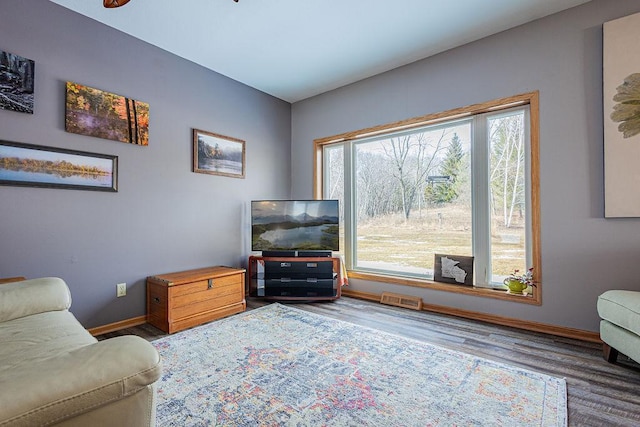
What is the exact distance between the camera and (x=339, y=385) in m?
1.84

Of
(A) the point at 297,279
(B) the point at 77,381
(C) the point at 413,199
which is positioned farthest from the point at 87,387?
(C) the point at 413,199

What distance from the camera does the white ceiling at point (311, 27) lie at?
8.30ft

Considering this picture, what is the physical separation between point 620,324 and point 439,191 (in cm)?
190

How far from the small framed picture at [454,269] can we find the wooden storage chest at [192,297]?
2171 mm

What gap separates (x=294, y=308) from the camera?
339cm

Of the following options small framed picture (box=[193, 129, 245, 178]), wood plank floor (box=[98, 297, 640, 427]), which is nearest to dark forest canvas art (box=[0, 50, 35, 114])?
small framed picture (box=[193, 129, 245, 178])

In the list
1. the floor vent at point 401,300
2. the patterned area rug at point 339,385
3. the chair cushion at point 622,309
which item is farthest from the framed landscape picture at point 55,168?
the chair cushion at point 622,309

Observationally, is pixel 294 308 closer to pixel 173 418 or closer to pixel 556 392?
pixel 173 418

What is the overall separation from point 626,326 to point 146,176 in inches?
155

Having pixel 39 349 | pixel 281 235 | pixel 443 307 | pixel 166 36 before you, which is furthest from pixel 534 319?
pixel 166 36

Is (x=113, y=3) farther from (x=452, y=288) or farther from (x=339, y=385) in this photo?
(x=452, y=288)

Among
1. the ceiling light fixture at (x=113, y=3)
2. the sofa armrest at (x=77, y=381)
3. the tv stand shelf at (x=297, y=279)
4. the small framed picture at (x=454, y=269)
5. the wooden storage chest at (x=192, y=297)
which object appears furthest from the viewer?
the tv stand shelf at (x=297, y=279)

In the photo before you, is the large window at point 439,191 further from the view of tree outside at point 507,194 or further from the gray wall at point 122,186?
the gray wall at point 122,186

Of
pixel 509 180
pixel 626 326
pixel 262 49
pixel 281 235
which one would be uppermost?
pixel 262 49
